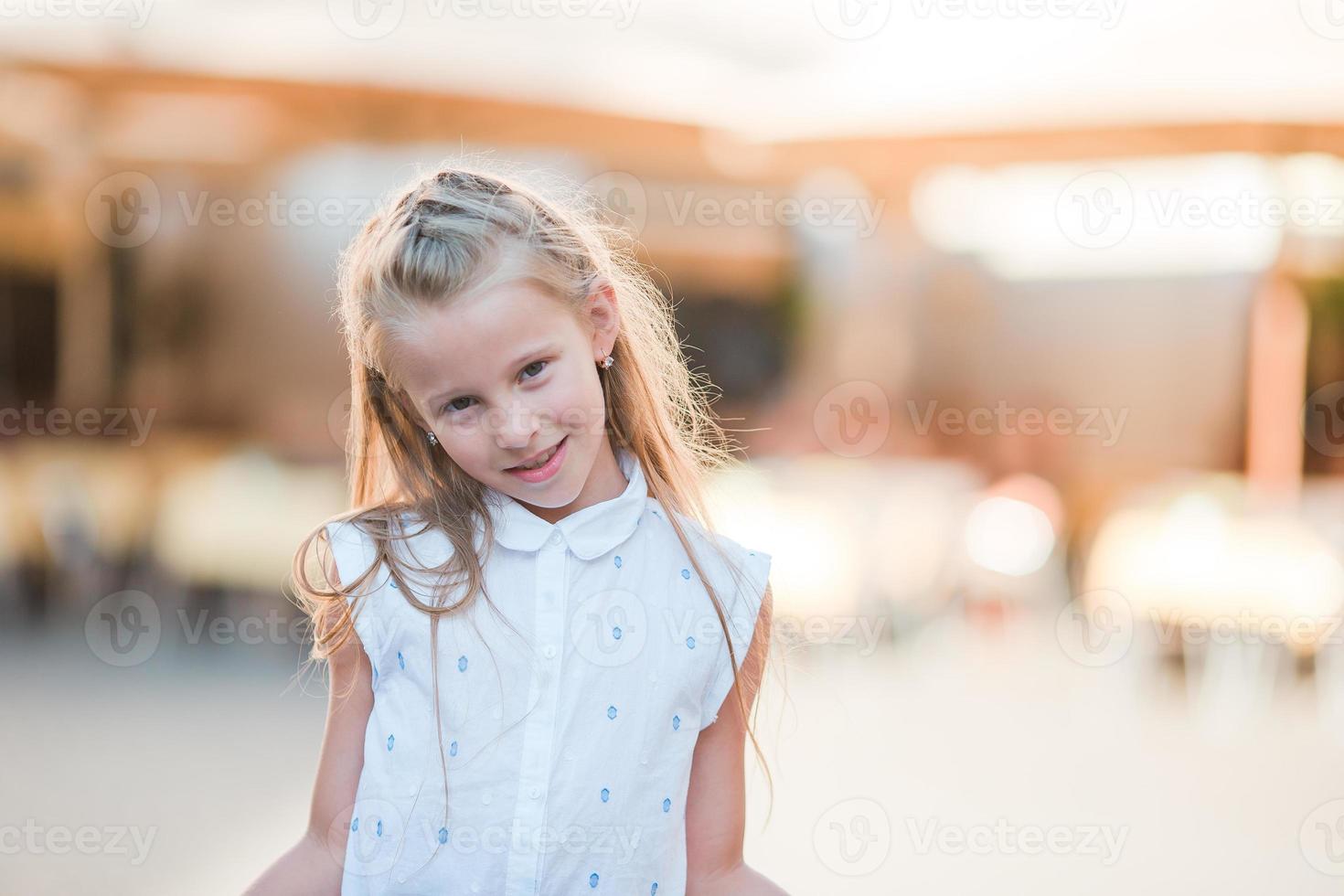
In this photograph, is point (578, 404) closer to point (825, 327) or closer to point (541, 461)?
point (541, 461)

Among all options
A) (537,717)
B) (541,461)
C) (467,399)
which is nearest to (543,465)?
(541,461)

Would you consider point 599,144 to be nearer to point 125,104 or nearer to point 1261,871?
point 125,104

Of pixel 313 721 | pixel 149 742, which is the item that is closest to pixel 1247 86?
pixel 313 721

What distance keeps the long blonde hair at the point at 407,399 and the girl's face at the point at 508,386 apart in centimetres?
3

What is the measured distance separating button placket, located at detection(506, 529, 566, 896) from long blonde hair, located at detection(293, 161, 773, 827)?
72mm

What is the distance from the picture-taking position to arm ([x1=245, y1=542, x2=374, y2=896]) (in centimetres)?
121

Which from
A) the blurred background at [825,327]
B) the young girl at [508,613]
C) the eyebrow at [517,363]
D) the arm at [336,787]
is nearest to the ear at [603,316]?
the young girl at [508,613]

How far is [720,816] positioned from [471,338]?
589 mm

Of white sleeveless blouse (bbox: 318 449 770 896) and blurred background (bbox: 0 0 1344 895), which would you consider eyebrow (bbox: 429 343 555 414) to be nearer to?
white sleeveless blouse (bbox: 318 449 770 896)

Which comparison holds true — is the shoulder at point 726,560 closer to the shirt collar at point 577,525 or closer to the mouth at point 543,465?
the shirt collar at point 577,525

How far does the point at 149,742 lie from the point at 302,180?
2.64 metres

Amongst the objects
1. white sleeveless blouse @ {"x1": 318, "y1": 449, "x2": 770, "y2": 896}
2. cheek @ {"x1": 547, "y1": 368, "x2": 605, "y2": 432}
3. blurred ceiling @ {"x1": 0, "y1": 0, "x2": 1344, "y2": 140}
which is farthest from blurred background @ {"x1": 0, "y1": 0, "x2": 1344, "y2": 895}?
cheek @ {"x1": 547, "y1": 368, "x2": 605, "y2": 432}

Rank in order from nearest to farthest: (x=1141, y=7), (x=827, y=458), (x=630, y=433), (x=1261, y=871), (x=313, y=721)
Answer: (x=630, y=433), (x=1261, y=871), (x=313, y=721), (x=1141, y=7), (x=827, y=458)

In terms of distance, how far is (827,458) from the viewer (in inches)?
229
